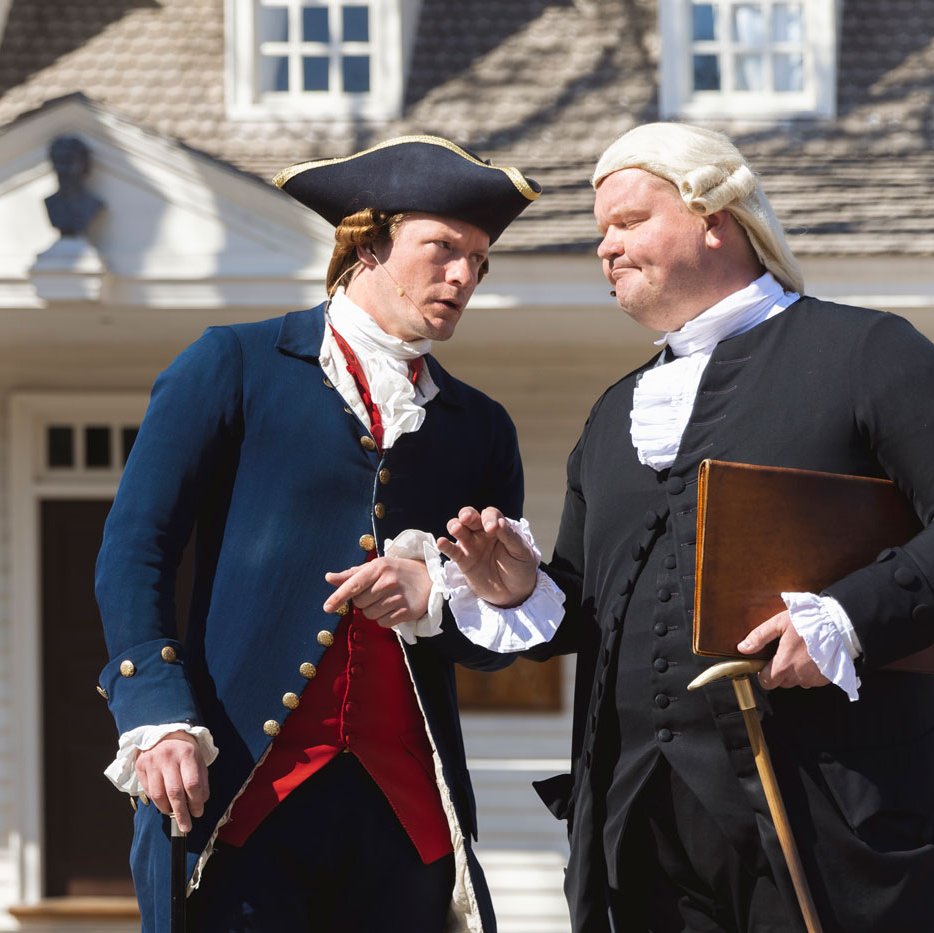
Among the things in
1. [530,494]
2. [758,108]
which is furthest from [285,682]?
[758,108]

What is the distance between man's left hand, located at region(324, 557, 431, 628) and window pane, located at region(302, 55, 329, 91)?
18.5 feet

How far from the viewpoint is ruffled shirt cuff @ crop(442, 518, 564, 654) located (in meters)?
2.82

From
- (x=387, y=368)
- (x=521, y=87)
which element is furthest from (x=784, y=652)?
(x=521, y=87)

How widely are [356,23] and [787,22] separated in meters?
2.14

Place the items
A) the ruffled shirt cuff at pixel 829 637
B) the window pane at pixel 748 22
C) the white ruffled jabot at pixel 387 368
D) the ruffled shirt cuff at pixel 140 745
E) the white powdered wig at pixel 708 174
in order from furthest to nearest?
the window pane at pixel 748 22 → the white ruffled jabot at pixel 387 368 → the white powdered wig at pixel 708 174 → the ruffled shirt cuff at pixel 140 745 → the ruffled shirt cuff at pixel 829 637

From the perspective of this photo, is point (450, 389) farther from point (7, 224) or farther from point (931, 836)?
point (7, 224)

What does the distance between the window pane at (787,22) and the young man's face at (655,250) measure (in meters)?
5.62

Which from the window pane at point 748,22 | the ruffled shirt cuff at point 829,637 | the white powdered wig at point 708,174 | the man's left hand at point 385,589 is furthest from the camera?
the window pane at point 748,22

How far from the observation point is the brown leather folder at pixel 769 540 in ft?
8.14

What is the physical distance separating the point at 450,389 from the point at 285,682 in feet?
2.22

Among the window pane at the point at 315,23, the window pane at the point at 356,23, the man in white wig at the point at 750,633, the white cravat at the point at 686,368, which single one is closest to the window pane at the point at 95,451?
the window pane at the point at 315,23

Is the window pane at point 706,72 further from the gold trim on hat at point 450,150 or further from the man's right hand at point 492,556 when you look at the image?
the man's right hand at point 492,556

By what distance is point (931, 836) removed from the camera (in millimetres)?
2613

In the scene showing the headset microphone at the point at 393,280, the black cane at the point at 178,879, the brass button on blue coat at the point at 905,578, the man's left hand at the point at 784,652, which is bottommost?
the black cane at the point at 178,879
